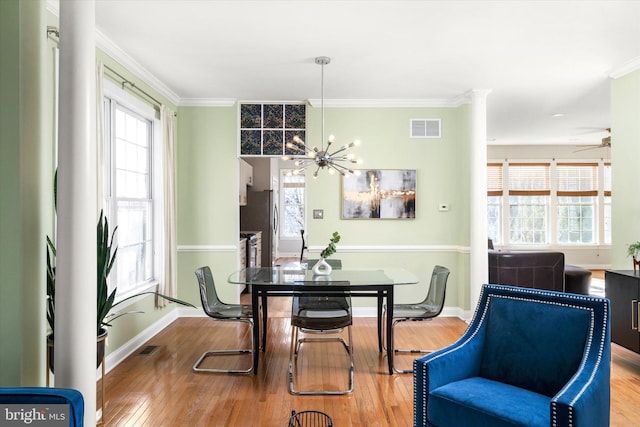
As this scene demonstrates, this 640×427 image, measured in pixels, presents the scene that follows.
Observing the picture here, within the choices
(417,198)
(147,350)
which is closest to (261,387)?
(147,350)

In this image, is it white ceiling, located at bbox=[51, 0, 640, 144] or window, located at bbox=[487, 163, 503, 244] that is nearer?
white ceiling, located at bbox=[51, 0, 640, 144]

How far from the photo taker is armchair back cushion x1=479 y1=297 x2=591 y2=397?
202 cm

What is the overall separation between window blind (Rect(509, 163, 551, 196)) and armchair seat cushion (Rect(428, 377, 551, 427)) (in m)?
7.45

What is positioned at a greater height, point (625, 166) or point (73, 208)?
point (625, 166)

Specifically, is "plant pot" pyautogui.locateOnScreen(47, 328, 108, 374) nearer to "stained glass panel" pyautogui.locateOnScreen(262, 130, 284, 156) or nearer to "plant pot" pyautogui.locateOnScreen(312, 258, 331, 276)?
"plant pot" pyautogui.locateOnScreen(312, 258, 331, 276)

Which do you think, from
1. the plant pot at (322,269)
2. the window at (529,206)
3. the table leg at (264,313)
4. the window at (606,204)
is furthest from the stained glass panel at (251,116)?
the window at (606,204)

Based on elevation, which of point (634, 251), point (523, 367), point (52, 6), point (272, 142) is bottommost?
point (523, 367)

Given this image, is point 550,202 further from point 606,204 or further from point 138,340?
point 138,340

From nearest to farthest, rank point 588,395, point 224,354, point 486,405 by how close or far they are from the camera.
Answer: point 588,395 → point 486,405 → point 224,354

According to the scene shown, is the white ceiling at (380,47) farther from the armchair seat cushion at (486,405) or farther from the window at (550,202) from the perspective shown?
the window at (550,202)

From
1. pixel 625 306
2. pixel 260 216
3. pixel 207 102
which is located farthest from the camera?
pixel 260 216

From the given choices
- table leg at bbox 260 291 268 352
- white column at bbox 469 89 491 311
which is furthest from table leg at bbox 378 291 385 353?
white column at bbox 469 89 491 311

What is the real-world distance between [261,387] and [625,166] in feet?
13.1

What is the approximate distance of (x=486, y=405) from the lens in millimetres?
1843
